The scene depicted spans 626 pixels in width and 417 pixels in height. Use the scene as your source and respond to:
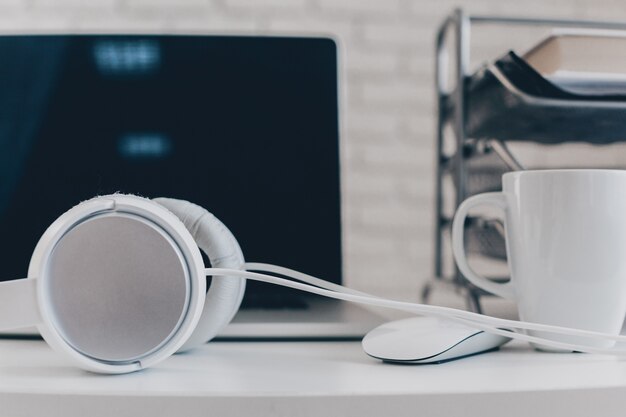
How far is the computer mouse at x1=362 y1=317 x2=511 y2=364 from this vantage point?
1.23 ft

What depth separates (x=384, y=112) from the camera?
1.02 meters

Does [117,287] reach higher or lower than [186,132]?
lower

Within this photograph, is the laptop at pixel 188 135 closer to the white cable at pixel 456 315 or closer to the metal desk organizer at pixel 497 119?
A: the metal desk organizer at pixel 497 119

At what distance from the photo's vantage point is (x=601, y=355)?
0.41 metres

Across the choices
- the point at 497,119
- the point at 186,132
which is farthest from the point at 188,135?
the point at 497,119

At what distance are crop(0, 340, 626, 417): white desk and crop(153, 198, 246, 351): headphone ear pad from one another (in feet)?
0.11

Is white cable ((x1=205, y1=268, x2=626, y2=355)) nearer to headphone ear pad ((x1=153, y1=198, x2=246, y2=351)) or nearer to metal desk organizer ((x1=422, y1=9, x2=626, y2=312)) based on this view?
headphone ear pad ((x1=153, y1=198, x2=246, y2=351))

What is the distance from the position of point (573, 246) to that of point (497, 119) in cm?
24

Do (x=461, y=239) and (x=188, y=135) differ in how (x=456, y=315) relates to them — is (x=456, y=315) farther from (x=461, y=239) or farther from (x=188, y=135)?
(x=188, y=135)

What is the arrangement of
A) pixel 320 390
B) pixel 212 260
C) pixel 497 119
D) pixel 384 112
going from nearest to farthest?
pixel 320 390 < pixel 212 260 < pixel 497 119 < pixel 384 112

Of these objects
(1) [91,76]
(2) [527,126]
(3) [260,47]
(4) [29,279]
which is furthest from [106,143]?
(2) [527,126]

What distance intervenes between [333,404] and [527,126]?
1.32ft

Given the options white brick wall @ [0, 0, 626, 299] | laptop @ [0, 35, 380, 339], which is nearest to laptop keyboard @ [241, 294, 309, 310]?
laptop @ [0, 35, 380, 339]

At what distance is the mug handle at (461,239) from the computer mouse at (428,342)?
0.04m
